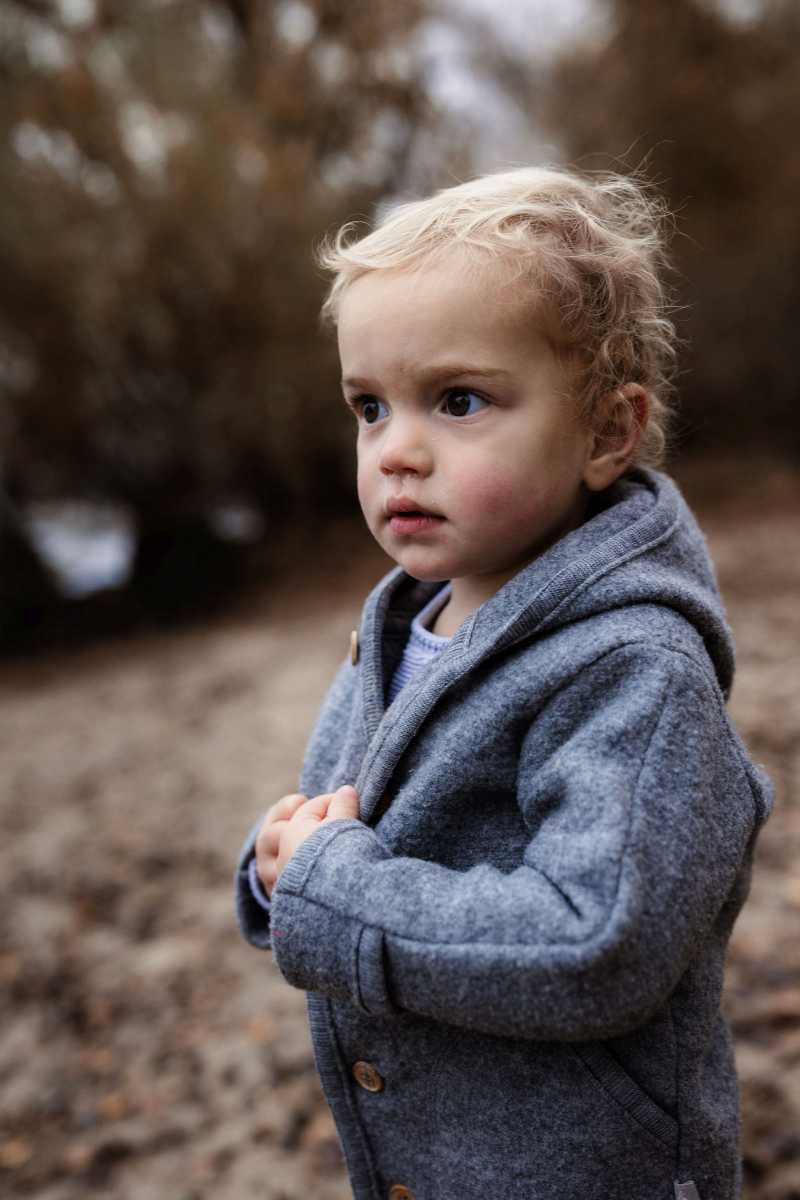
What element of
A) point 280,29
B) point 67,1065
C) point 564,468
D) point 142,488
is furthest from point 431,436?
point 280,29

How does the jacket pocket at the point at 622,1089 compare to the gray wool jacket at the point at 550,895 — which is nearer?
the gray wool jacket at the point at 550,895

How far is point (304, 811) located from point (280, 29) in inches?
384

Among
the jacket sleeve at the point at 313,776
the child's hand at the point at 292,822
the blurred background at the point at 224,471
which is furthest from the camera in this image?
the blurred background at the point at 224,471

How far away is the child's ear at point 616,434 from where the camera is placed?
129cm

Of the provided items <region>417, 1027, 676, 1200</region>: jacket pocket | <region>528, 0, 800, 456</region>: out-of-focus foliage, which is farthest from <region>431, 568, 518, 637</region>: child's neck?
<region>528, 0, 800, 456</region>: out-of-focus foliage

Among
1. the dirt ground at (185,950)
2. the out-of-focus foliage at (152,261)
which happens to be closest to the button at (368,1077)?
the dirt ground at (185,950)

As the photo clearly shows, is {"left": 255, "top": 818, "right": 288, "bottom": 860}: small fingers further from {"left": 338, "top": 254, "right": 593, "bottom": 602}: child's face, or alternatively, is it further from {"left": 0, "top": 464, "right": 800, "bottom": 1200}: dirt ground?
{"left": 0, "top": 464, "right": 800, "bottom": 1200}: dirt ground

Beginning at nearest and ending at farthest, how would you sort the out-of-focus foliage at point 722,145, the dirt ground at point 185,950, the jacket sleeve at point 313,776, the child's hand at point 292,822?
the child's hand at point 292,822 → the jacket sleeve at point 313,776 → the dirt ground at point 185,950 → the out-of-focus foliage at point 722,145

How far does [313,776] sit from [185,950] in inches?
74.7

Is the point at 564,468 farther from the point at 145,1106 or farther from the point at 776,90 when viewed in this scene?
the point at 776,90

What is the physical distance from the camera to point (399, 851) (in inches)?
48.8

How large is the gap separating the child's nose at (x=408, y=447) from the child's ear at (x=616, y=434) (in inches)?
8.4

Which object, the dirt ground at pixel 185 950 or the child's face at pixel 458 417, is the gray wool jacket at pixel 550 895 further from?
the dirt ground at pixel 185 950

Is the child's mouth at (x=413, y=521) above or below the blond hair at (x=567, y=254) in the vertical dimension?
below
